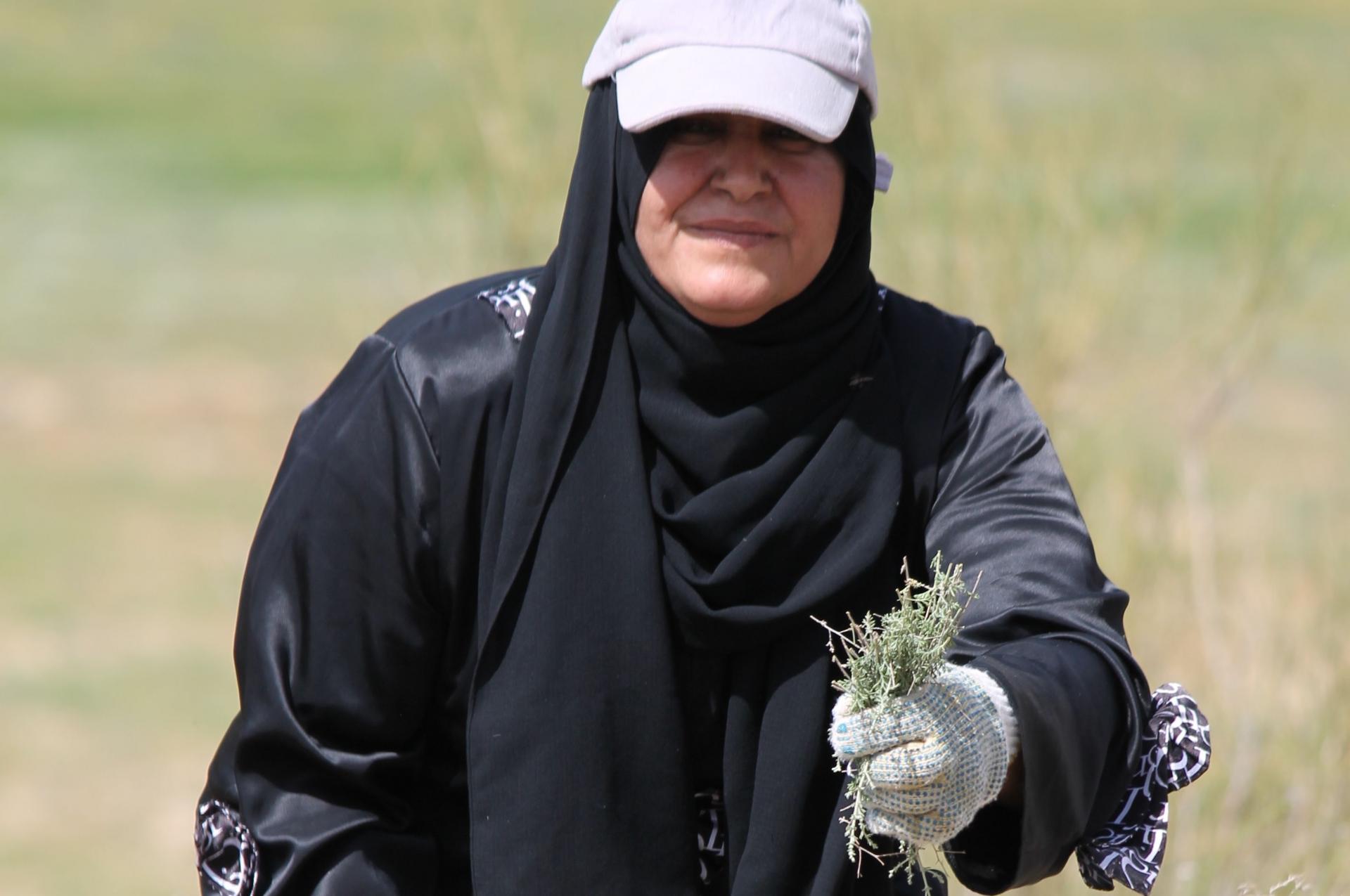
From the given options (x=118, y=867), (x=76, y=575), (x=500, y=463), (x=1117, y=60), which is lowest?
(x=118, y=867)

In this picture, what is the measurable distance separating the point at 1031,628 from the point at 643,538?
511 mm

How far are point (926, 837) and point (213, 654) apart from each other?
31.2ft

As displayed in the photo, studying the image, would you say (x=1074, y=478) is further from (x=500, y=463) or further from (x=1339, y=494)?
(x=500, y=463)

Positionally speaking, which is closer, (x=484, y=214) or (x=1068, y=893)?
(x=1068, y=893)

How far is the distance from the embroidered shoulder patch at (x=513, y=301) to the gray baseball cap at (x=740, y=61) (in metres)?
0.30

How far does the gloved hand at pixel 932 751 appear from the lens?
195cm

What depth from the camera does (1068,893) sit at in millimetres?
4531

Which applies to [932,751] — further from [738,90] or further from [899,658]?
[738,90]

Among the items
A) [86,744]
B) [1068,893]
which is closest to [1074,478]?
[1068,893]

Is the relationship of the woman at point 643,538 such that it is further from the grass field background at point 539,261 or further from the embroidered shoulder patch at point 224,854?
the grass field background at point 539,261

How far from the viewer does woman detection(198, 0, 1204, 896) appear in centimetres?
237

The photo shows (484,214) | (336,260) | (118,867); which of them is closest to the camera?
(484,214)

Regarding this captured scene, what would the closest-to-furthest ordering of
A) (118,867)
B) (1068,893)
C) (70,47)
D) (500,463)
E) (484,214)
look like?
(500,463) → (1068,893) → (484,214) → (118,867) → (70,47)

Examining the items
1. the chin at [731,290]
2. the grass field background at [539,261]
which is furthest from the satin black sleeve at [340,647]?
the grass field background at [539,261]
